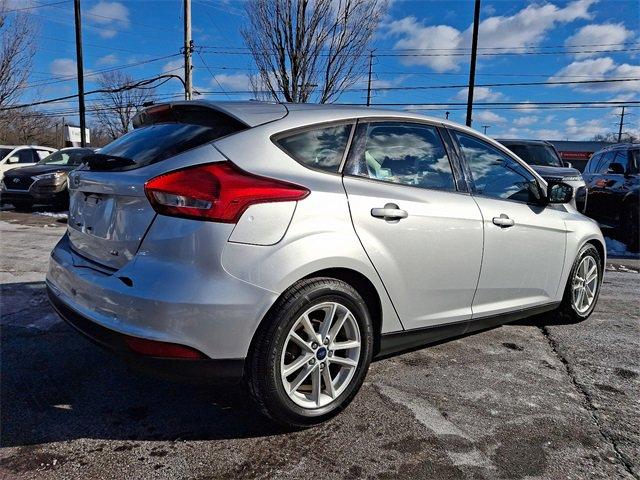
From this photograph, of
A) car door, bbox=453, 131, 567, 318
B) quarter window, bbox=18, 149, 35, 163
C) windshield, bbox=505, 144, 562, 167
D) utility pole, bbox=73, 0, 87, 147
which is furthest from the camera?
utility pole, bbox=73, 0, 87, 147

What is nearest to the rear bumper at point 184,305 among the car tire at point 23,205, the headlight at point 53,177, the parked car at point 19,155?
the headlight at point 53,177

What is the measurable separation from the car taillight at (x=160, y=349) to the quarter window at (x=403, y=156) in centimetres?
124

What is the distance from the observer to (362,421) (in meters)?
2.71

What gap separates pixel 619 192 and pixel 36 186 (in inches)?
480

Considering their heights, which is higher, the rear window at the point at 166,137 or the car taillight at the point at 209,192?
the rear window at the point at 166,137

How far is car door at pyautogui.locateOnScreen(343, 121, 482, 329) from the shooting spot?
272 centimetres

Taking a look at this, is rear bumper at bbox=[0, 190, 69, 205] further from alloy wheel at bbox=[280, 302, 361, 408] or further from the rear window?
alloy wheel at bbox=[280, 302, 361, 408]

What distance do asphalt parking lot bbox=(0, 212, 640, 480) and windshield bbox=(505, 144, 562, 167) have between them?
7.55 meters

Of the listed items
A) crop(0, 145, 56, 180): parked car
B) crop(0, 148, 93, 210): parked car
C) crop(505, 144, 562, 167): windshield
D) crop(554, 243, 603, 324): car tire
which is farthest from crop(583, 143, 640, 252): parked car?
crop(0, 145, 56, 180): parked car

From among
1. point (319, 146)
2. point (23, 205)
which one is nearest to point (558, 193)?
point (319, 146)

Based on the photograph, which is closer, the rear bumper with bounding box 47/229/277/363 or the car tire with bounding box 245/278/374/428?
the rear bumper with bounding box 47/229/277/363

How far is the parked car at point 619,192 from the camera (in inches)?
348

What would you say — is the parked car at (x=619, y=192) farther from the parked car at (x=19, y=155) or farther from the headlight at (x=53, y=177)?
the parked car at (x=19, y=155)

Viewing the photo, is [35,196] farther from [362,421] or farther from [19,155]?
[362,421]
